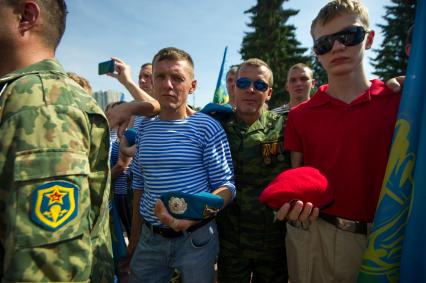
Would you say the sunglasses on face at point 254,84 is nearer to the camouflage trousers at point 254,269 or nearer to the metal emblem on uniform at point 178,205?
the metal emblem on uniform at point 178,205

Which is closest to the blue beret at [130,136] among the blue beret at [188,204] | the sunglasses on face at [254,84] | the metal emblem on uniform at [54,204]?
the sunglasses on face at [254,84]

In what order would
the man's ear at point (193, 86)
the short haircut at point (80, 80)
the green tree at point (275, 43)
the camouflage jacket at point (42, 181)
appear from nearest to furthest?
the camouflage jacket at point (42, 181), the man's ear at point (193, 86), the short haircut at point (80, 80), the green tree at point (275, 43)

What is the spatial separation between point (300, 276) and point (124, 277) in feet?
7.99

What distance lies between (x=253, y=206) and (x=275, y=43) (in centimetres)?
2293

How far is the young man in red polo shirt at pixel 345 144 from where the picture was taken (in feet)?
5.32

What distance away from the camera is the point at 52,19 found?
1273mm

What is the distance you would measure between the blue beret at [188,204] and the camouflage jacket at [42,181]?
70cm

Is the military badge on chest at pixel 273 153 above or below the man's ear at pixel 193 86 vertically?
below

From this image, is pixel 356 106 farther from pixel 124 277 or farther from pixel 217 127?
pixel 124 277

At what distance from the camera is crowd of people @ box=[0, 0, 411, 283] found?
A: 97 centimetres

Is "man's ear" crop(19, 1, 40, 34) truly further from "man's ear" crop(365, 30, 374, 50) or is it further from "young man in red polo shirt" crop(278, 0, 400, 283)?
"man's ear" crop(365, 30, 374, 50)

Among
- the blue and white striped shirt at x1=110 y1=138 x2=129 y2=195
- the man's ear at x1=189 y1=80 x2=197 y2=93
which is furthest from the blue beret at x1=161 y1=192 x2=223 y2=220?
the blue and white striped shirt at x1=110 y1=138 x2=129 y2=195

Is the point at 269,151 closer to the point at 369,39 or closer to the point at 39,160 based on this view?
the point at 369,39

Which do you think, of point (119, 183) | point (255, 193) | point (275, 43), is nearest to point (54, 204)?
point (255, 193)
